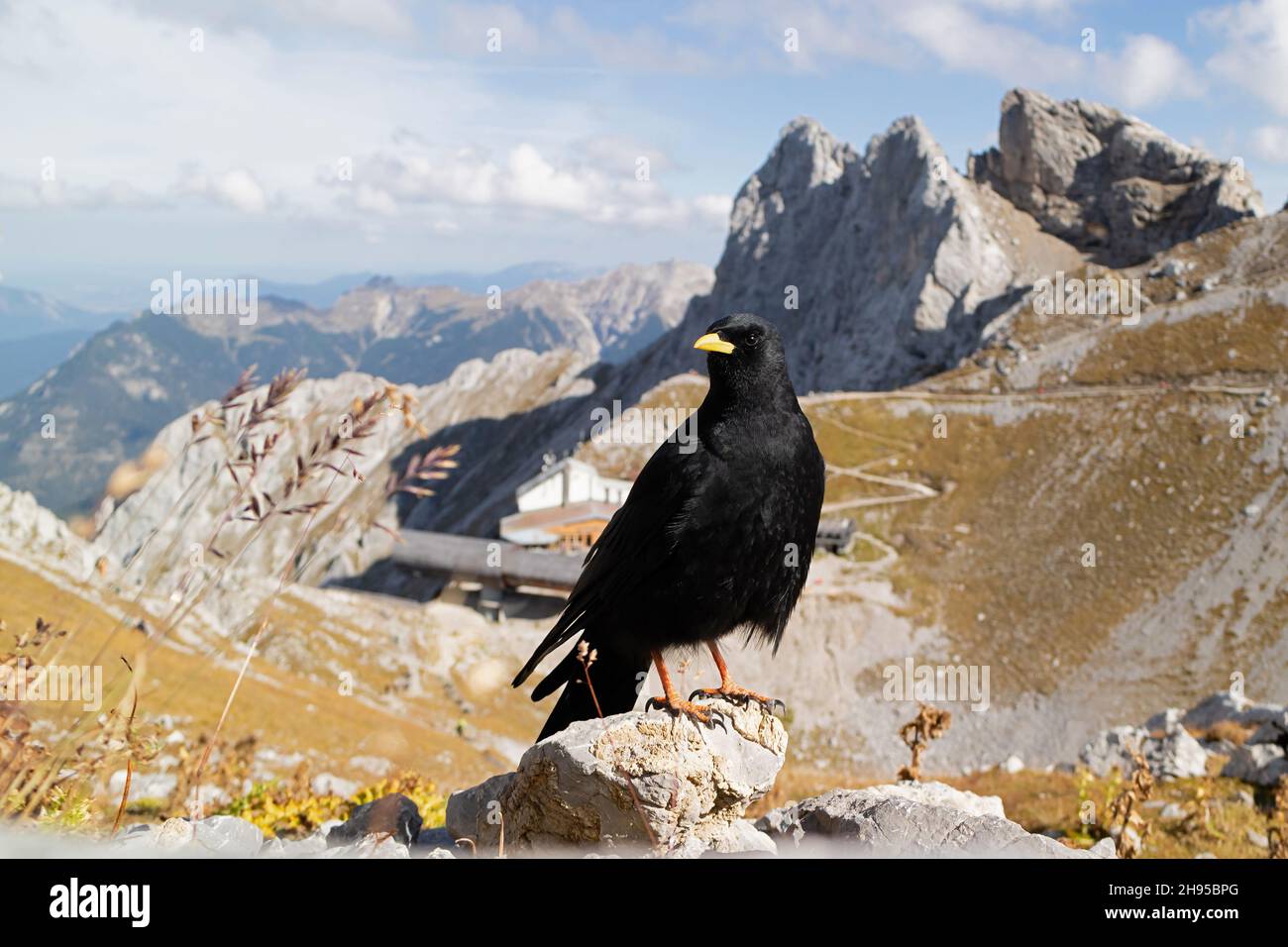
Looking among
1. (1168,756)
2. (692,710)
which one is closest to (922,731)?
(692,710)

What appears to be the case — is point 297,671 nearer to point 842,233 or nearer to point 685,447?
point 685,447

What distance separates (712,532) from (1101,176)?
19776 cm

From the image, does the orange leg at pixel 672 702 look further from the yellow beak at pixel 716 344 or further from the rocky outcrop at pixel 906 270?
the rocky outcrop at pixel 906 270

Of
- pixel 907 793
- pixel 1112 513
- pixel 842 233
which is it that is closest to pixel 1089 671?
pixel 1112 513

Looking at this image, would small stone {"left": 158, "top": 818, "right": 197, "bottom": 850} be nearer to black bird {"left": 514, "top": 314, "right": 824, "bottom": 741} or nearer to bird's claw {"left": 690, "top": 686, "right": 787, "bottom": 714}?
black bird {"left": 514, "top": 314, "right": 824, "bottom": 741}

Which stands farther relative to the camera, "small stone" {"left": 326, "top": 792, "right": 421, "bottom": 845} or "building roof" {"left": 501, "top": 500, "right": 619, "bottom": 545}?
"building roof" {"left": 501, "top": 500, "right": 619, "bottom": 545}

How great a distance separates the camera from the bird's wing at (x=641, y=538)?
20.1 feet

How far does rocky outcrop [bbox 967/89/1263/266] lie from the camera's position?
155625mm

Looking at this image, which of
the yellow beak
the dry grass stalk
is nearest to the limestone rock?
the yellow beak
